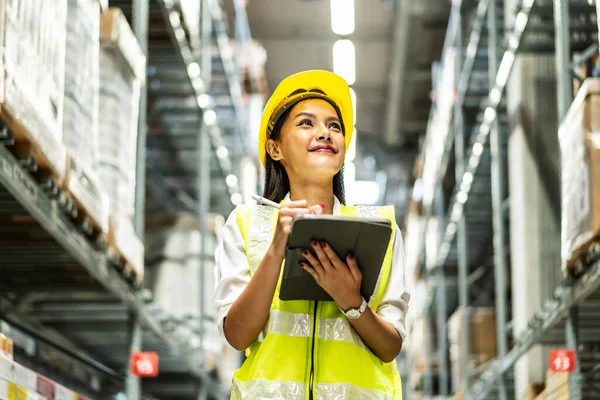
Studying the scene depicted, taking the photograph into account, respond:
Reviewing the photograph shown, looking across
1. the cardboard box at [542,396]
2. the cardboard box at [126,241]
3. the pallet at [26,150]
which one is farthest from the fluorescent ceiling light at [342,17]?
the pallet at [26,150]

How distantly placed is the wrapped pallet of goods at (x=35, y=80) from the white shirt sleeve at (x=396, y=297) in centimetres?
261

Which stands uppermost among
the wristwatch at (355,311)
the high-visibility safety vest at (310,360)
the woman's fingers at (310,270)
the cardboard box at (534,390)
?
the cardboard box at (534,390)

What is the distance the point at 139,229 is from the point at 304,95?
6351 mm

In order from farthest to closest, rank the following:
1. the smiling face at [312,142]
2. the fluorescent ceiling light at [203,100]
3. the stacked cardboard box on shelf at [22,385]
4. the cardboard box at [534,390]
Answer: the fluorescent ceiling light at [203,100] < the cardboard box at [534,390] < the stacked cardboard box on shelf at [22,385] < the smiling face at [312,142]

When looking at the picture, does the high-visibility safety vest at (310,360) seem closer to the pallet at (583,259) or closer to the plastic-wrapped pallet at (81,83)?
the plastic-wrapped pallet at (81,83)

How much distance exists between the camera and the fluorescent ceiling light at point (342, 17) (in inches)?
811

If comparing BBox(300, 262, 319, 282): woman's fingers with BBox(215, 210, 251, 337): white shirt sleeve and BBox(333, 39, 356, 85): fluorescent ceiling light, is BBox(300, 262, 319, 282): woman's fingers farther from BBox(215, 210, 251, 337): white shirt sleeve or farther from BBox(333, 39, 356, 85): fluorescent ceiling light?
BBox(333, 39, 356, 85): fluorescent ceiling light

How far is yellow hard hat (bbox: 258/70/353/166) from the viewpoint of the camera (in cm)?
315

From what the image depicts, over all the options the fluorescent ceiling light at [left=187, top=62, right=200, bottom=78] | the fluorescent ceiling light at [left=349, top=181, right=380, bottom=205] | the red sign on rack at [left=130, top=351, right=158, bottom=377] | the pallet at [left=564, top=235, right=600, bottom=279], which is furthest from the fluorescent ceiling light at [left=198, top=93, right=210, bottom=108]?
the fluorescent ceiling light at [left=349, top=181, right=380, bottom=205]

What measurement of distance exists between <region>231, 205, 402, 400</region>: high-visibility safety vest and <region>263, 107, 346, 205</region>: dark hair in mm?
270

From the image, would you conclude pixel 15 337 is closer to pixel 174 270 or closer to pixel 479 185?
pixel 174 270

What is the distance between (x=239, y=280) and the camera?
2.90m

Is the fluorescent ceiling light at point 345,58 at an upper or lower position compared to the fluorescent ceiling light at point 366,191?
upper

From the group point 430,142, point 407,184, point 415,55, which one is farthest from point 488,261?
point 407,184
